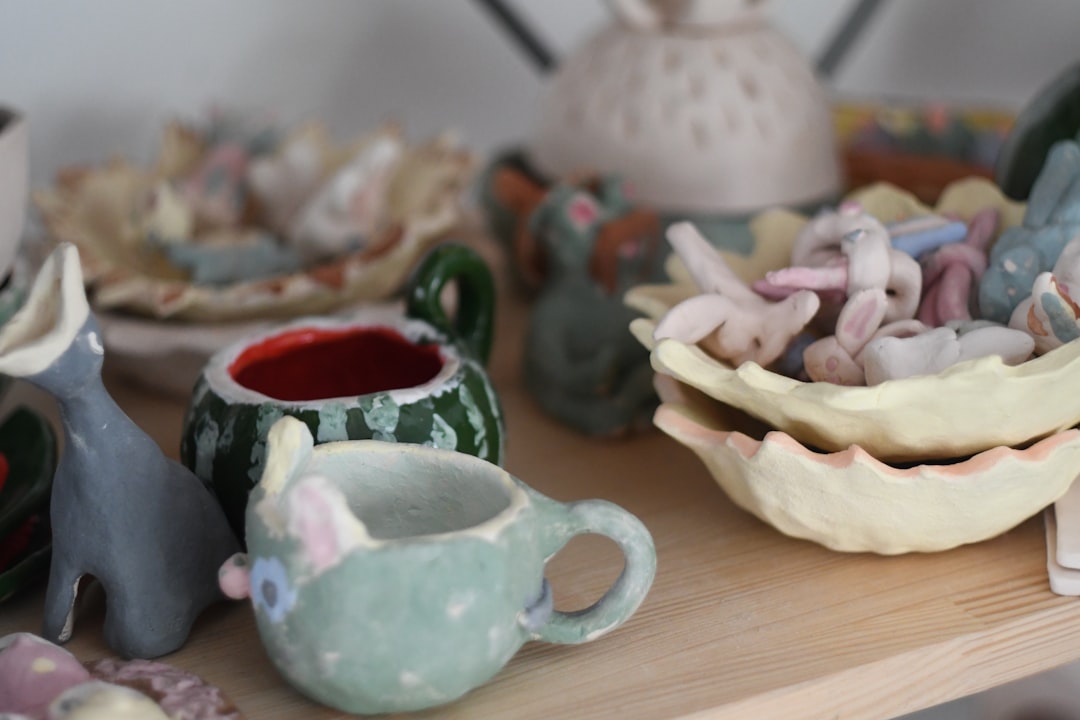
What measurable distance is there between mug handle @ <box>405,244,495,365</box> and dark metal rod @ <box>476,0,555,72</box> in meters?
0.37

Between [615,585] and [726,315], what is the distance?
0.13 m

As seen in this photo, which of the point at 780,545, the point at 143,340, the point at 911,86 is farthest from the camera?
the point at 911,86

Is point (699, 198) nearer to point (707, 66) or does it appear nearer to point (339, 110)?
point (707, 66)

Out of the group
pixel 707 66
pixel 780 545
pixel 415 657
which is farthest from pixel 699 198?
pixel 415 657

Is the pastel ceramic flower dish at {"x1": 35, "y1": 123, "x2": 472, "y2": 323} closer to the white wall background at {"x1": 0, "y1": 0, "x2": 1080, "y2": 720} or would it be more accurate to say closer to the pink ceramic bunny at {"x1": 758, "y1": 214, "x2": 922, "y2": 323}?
the white wall background at {"x1": 0, "y1": 0, "x2": 1080, "y2": 720}

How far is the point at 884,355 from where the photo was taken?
0.44 meters

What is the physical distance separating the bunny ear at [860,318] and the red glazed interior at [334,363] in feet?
0.60

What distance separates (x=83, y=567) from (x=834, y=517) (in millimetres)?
294

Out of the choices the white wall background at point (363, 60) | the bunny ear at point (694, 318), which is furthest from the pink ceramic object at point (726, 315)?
the white wall background at point (363, 60)

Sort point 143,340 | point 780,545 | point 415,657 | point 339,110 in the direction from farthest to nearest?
point 339,110
point 143,340
point 780,545
point 415,657

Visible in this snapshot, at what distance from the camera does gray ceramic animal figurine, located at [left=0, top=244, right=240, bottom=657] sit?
1.28ft

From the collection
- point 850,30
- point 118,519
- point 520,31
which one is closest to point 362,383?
point 118,519

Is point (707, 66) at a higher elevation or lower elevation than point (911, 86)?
higher

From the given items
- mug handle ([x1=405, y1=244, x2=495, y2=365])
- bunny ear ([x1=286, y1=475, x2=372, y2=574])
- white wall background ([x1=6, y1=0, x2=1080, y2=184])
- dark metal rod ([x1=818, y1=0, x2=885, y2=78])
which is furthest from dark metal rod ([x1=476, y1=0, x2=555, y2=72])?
bunny ear ([x1=286, y1=475, x2=372, y2=574])
